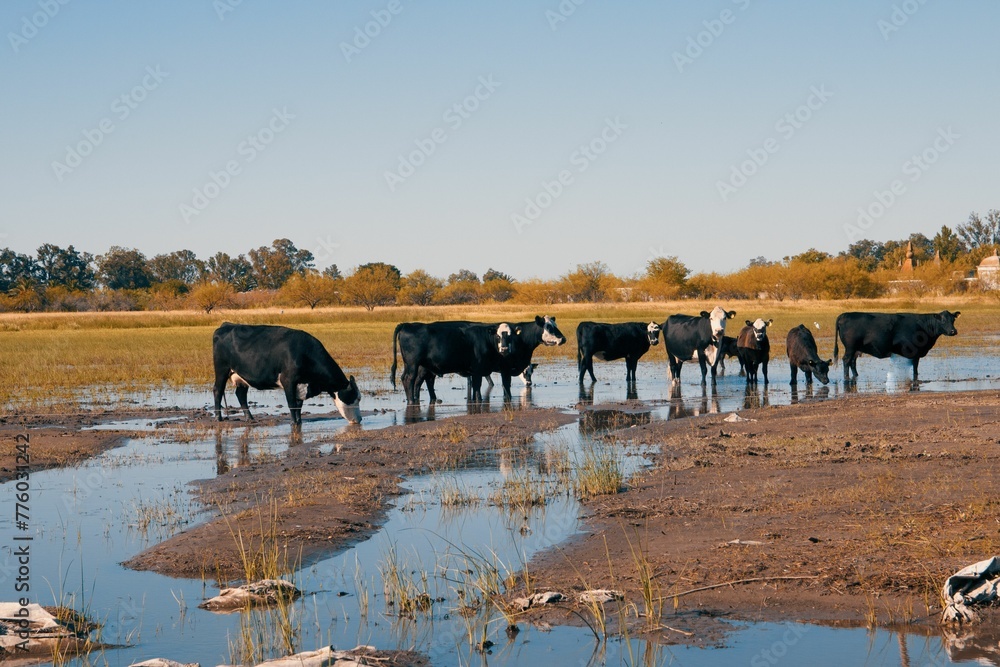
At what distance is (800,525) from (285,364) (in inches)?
385

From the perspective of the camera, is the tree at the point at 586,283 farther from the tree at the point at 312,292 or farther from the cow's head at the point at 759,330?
the cow's head at the point at 759,330

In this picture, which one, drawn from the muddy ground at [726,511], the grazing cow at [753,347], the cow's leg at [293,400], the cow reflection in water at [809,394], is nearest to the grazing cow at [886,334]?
the cow reflection in water at [809,394]

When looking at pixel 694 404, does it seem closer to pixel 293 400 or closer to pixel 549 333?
pixel 549 333

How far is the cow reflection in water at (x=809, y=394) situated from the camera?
17.9 m

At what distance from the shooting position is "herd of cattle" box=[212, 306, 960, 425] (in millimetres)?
15888

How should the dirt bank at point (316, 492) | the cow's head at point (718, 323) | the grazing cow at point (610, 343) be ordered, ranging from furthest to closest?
the grazing cow at point (610, 343) → the cow's head at point (718, 323) → the dirt bank at point (316, 492)

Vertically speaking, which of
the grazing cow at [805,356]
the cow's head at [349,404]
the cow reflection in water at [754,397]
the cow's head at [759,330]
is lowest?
the cow reflection in water at [754,397]

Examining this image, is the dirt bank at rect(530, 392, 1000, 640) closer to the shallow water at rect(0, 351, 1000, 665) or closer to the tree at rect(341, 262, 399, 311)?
the shallow water at rect(0, 351, 1000, 665)

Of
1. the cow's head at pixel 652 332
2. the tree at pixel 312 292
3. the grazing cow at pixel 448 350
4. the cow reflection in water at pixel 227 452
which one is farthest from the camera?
the tree at pixel 312 292

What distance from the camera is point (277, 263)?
138 meters

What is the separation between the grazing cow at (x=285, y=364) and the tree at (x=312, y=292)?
8522cm

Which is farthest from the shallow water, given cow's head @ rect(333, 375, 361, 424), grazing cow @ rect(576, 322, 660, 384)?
grazing cow @ rect(576, 322, 660, 384)

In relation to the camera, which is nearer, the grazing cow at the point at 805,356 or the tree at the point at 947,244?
the grazing cow at the point at 805,356

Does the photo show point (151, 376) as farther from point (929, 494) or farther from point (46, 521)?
point (929, 494)
